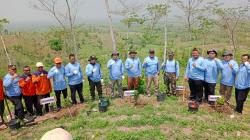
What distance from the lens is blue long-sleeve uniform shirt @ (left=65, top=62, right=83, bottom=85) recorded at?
1003cm

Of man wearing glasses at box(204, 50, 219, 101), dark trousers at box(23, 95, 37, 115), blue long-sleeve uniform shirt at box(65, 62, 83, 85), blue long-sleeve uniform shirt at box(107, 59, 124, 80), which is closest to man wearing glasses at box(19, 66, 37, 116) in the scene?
dark trousers at box(23, 95, 37, 115)

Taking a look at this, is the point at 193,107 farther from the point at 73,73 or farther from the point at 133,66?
the point at 73,73

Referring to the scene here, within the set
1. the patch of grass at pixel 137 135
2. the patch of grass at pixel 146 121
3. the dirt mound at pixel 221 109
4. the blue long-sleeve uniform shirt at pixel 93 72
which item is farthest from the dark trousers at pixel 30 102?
the dirt mound at pixel 221 109

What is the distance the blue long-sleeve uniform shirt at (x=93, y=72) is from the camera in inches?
410

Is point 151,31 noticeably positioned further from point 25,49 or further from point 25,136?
point 25,49

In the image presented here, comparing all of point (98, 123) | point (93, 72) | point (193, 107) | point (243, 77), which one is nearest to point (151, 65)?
point (93, 72)

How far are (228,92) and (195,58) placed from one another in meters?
1.54

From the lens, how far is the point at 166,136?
7441mm

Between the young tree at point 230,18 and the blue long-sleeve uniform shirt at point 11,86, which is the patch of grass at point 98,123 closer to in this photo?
the blue long-sleeve uniform shirt at point 11,86

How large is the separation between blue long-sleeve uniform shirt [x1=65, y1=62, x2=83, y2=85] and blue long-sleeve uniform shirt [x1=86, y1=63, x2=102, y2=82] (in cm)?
35

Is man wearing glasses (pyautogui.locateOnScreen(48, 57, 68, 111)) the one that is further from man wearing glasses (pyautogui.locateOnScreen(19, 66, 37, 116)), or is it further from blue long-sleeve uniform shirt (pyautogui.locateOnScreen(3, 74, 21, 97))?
blue long-sleeve uniform shirt (pyautogui.locateOnScreen(3, 74, 21, 97))

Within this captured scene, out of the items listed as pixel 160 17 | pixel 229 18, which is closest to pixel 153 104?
pixel 160 17

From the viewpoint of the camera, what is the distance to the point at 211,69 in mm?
9547

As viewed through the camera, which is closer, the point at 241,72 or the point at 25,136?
the point at 25,136
